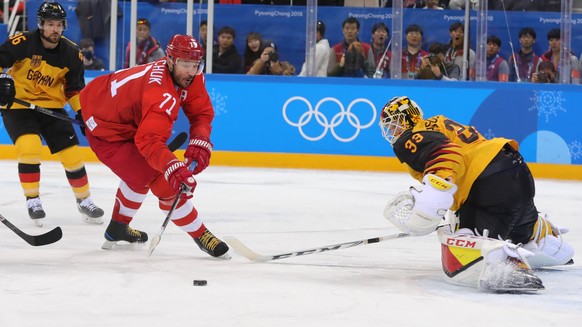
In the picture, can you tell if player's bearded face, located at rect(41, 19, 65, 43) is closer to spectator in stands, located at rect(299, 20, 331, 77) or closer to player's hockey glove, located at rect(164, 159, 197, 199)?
player's hockey glove, located at rect(164, 159, 197, 199)

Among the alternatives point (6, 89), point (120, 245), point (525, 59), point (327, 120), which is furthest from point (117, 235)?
point (525, 59)

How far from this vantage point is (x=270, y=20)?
27.4 ft

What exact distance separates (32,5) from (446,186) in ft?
19.3

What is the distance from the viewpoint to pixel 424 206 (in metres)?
3.66

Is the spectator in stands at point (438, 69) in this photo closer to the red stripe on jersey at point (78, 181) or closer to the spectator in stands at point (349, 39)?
the spectator in stands at point (349, 39)

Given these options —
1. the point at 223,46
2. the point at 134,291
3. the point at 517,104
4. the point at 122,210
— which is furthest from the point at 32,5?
the point at 134,291

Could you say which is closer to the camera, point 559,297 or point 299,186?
point 559,297

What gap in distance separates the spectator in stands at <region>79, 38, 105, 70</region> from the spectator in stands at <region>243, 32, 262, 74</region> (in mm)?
1166

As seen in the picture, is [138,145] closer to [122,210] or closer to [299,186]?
[122,210]

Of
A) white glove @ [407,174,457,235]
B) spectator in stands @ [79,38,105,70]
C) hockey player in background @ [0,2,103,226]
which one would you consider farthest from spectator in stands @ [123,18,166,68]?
white glove @ [407,174,457,235]

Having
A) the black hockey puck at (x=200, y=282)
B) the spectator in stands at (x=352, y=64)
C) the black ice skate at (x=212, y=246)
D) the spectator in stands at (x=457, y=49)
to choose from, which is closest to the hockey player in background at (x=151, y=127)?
the black ice skate at (x=212, y=246)

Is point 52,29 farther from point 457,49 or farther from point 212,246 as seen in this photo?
point 457,49

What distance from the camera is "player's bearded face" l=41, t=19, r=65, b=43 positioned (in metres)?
5.30

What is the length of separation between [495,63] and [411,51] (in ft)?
2.15
